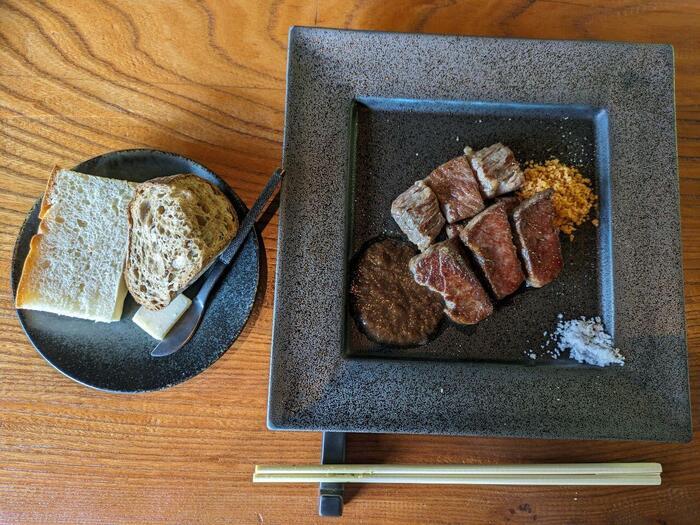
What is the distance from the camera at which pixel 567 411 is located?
68.0 inches

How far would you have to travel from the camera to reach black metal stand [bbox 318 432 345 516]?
5.88 feet

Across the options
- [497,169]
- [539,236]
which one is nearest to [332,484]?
[539,236]

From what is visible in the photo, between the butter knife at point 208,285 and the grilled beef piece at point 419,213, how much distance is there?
0.45 meters

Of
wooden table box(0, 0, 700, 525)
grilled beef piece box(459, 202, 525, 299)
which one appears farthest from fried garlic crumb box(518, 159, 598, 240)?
wooden table box(0, 0, 700, 525)

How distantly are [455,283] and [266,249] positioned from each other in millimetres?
734

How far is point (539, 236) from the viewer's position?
179cm

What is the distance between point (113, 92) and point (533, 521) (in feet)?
7.76

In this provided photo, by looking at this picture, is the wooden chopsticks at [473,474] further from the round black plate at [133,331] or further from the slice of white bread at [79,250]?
the slice of white bread at [79,250]

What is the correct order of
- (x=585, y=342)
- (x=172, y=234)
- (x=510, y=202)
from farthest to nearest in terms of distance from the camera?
(x=510, y=202)
(x=585, y=342)
(x=172, y=234)

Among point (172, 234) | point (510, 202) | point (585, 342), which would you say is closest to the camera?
point (172, 234)

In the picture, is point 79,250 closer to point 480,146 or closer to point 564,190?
point 480,146

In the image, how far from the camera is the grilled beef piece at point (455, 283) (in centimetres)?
178

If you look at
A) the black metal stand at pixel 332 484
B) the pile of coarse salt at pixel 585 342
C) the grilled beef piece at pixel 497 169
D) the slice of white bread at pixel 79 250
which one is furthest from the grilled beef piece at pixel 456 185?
the slice of white bread at pixel 79 250

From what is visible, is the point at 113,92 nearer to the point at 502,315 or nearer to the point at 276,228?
the point at 276,228
